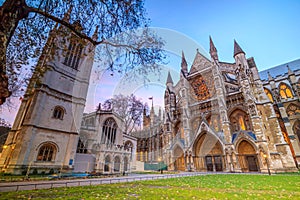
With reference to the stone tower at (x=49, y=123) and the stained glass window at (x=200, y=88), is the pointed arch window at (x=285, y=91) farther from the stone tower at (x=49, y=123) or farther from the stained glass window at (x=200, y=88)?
the stone tower at (x=49, y=123)

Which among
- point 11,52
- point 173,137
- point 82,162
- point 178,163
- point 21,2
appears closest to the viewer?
point 21,2

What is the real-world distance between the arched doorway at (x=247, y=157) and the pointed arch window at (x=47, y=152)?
904 inches

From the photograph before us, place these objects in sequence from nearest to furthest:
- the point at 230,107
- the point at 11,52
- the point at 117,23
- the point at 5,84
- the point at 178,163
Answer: the point at 5,84 → the point at 117,23 → the point at 11,52 → the point at 230,107 → the point at 178,163

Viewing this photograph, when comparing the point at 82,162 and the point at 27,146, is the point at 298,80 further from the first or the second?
the point at 27,146

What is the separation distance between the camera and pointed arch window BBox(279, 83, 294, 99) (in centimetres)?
2695

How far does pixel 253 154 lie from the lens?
18.9 meters

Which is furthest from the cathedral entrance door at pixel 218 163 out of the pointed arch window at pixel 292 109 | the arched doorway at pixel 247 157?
the pointed arch window at pixel 292 109

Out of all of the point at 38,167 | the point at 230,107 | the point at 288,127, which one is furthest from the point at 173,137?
the point at 38,167

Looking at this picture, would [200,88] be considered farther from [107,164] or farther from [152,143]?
[107,164]

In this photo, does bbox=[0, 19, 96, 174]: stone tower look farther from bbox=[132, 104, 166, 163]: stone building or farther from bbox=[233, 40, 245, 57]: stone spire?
bbox=[233, 40, 245, 57]: stone spire

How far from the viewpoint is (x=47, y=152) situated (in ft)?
49.0

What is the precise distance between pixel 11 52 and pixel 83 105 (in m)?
11.9

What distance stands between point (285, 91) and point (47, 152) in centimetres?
3926

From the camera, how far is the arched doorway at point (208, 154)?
21.6 meters
